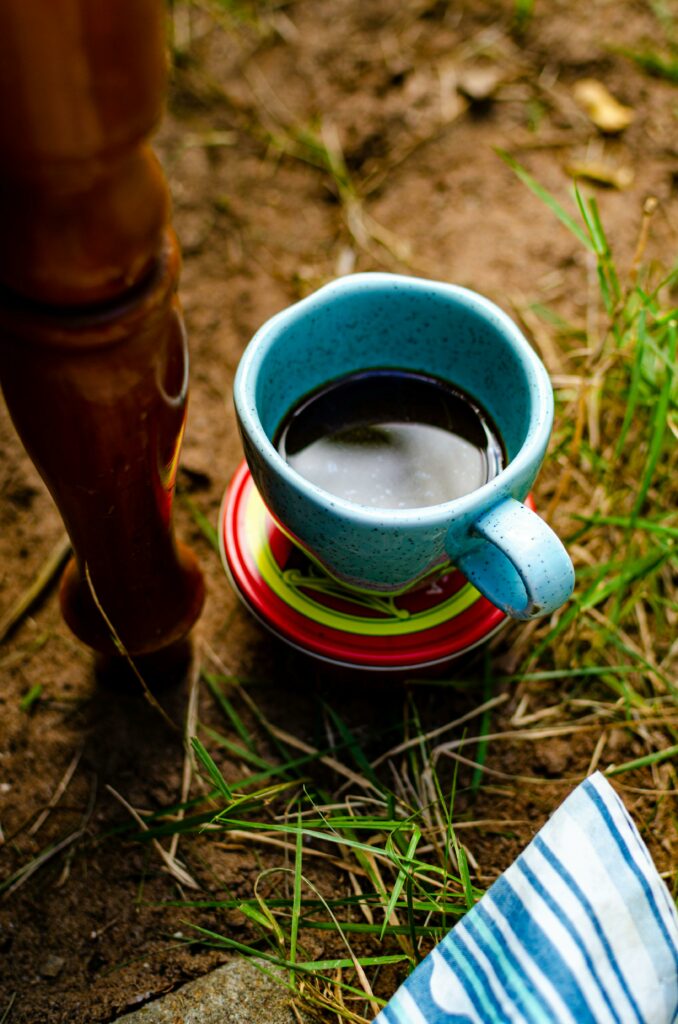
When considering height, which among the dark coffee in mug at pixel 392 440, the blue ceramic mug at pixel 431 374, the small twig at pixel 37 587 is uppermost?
the blue ceramic mug at pixel 431 374

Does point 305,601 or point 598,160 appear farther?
point 598,160

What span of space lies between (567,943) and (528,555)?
28cm

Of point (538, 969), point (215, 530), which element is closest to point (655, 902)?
point (538, 969)

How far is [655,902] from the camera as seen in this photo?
690mm

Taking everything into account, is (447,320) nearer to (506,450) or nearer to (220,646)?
(506,450)

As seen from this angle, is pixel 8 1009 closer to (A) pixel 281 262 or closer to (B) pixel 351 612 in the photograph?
(B) pixel 351 612

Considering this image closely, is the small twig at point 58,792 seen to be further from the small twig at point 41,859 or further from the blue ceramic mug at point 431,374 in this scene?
the blue ceramic mug at point 431,374

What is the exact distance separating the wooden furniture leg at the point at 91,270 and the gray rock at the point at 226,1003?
1.13ft

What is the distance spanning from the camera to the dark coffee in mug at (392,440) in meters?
0.81

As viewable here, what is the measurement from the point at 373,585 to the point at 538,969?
12.1 inches

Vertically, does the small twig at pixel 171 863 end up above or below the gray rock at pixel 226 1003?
above

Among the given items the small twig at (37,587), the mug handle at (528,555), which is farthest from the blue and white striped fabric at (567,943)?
the small twig at (37,587)

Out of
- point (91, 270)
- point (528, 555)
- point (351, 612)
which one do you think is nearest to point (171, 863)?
point (351, 612)

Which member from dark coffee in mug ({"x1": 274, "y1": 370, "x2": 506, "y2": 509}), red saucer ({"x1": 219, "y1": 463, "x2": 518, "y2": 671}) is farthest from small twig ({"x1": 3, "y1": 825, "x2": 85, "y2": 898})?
dark coffee in mug ({"x1": 274, "y1": 370, "x2": 506, "y2": 509})
